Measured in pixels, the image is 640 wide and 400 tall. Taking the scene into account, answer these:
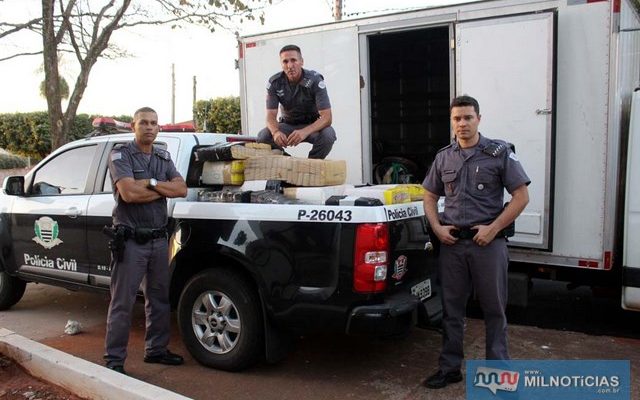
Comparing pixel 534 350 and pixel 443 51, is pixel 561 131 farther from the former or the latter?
pixel 443 51

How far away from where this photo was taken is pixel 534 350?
4.52 m

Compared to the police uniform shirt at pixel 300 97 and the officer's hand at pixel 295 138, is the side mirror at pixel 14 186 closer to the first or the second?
the police uniform shirt at pixel 300 97

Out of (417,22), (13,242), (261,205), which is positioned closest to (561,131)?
(417,22)

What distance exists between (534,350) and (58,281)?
4.15 metres

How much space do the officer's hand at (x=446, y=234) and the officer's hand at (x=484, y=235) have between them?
6.2 inches

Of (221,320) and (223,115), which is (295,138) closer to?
(221,320)

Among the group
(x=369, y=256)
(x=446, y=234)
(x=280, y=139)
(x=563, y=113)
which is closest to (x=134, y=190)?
(x=280, y=139)

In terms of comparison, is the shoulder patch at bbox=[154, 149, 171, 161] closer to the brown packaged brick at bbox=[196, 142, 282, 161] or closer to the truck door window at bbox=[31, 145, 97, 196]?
the brown packaged brick at bbox=[196, 142, 282, 161]

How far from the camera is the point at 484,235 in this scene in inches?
134

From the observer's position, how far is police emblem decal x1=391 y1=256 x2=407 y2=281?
356 cm

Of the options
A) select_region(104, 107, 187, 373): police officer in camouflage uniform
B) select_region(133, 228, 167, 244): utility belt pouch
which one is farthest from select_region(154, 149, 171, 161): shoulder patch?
select_region(133, 228, 167, 244): utility belt pouch

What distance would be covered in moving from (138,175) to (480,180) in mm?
2325

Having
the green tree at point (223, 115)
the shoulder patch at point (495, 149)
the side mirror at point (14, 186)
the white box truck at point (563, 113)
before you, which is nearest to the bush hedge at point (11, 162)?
the green tree at point (223, 115)

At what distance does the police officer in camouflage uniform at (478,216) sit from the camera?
11.3ft
